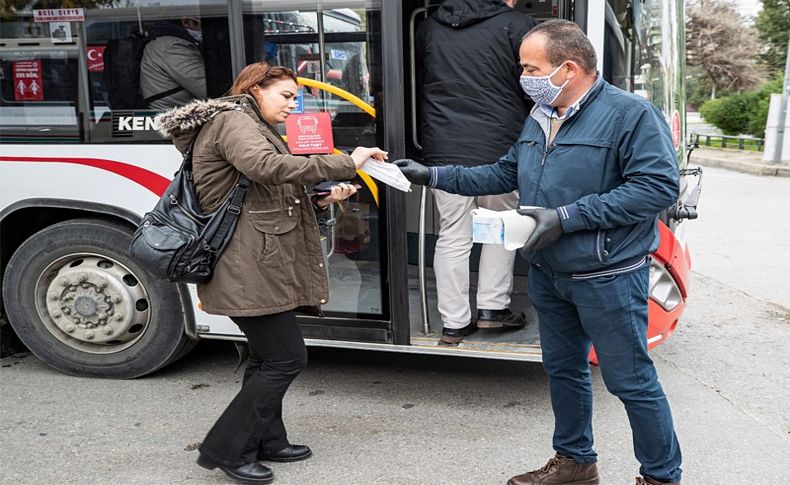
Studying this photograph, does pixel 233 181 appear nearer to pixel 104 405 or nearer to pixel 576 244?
pixel 576 244

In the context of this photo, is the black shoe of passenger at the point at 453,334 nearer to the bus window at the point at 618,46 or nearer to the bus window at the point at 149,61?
the bus window at the point at 618,46

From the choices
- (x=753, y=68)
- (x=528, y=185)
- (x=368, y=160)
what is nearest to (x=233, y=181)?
(x=368, y=160)

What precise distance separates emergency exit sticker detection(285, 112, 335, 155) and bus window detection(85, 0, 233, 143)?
0.40 meters

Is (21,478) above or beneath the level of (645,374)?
beneath

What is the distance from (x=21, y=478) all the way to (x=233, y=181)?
1.60 meters

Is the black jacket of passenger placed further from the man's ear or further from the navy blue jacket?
the man's ear

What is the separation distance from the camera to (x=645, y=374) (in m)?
2.80

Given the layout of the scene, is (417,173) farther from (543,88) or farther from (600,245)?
(600,245)

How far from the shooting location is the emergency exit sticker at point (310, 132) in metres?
3.90

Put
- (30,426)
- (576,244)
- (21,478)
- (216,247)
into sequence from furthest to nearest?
1. (30,426)
2. (21,478)
3. (216,247)
4. (576,244)

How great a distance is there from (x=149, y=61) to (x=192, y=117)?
1.23 meters

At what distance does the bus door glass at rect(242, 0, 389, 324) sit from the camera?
3.79 m

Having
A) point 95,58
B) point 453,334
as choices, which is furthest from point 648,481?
point 95,58

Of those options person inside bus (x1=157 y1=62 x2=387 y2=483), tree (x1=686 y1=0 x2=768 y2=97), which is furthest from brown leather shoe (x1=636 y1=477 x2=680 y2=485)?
tree (x1=686 y1=0 x2=768 y2=97)
